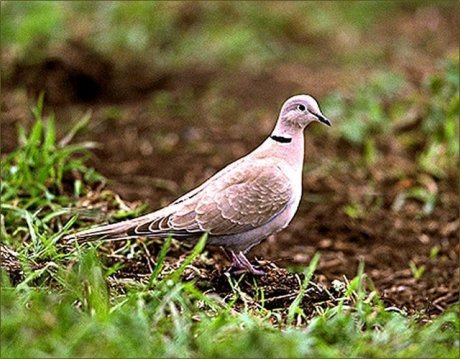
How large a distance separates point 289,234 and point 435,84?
1.98m

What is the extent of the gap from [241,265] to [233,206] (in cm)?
26

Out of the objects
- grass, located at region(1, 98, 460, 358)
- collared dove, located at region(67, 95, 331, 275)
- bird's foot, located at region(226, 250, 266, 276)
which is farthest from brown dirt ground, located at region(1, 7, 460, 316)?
grass, located at region(1, 98, 460, 358)

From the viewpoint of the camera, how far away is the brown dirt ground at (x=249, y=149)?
5441 mm

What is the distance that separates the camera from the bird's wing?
4.30 meters

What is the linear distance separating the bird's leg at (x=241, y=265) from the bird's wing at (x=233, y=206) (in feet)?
0.45

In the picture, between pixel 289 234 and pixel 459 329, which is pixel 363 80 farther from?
pixel 459 329

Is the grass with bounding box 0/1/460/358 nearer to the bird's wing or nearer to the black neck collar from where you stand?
the bird's wing

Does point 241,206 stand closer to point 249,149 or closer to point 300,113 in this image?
point 300,113

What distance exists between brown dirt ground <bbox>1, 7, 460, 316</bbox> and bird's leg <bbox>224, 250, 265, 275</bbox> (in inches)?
2.5

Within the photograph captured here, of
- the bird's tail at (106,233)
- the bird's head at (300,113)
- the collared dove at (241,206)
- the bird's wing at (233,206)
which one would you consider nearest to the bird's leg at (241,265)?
the collared dove at (241,206)

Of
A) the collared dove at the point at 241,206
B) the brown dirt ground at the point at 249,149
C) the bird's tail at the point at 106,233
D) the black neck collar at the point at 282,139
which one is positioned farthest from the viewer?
the brown dirt ground at the point at 249,149

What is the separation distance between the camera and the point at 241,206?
4359mm

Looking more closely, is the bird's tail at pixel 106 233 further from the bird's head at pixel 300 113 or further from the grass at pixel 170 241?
the bird's head at pixel 300 113

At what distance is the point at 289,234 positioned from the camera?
5.96 metres
